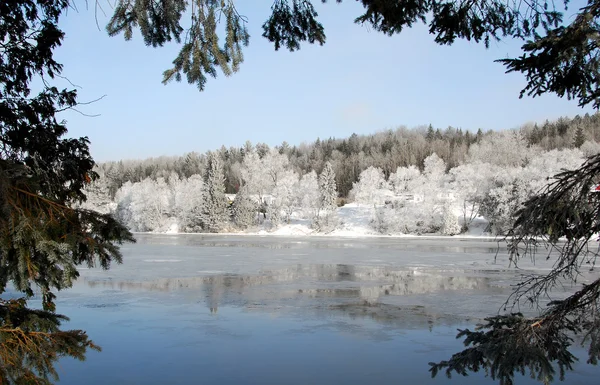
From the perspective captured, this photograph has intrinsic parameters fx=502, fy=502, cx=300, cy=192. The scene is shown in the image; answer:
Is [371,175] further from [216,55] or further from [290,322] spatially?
[216,55]

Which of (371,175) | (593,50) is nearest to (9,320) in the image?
(593,50)

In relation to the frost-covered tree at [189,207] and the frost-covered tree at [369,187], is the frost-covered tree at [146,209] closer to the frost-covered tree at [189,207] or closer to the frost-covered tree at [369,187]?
the frost-covered tree at [189,207]

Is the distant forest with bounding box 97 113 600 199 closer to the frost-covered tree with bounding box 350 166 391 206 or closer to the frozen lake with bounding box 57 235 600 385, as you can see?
the frost-covered tree with bounding box 350 166 391 206

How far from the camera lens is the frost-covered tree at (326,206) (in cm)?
6462

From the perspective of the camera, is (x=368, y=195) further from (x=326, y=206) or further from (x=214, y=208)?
(x=214, y=208)

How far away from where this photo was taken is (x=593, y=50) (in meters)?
3.92

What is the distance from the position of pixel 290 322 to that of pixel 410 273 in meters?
10.7

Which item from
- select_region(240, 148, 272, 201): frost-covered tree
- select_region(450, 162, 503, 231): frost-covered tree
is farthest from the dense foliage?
select_region(240, 148, 272, 201): frost-covered tree

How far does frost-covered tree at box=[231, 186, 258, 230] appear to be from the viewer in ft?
225

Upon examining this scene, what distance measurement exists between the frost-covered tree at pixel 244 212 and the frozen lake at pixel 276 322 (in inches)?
1848

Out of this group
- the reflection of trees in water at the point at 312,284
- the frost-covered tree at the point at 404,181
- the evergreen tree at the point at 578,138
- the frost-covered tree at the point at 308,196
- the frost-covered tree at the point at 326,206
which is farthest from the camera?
the evergreen tree at the point at 578,138

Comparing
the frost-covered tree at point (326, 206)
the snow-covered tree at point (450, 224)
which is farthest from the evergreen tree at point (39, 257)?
the frost-covered tree at point (326, 206)

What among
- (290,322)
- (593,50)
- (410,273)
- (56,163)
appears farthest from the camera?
(410,273)

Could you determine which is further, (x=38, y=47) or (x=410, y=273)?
(x=410, y=273)
